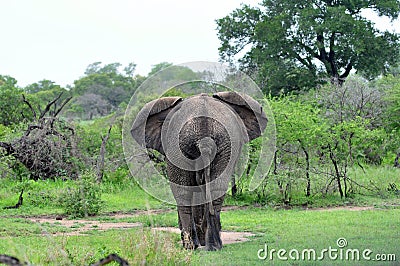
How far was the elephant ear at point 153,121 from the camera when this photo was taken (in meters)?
9.74

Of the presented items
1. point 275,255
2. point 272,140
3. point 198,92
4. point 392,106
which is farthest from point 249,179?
point 275,255

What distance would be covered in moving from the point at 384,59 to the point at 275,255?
866 inches

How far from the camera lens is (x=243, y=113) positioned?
10.1m

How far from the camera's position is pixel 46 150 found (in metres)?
18.1

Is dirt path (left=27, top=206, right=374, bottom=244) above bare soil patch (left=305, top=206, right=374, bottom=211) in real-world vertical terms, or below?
below

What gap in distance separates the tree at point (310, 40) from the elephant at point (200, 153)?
56.8ft

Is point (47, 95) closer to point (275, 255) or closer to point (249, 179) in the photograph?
point (249, 179)

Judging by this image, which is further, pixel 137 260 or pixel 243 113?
pixel 243 113

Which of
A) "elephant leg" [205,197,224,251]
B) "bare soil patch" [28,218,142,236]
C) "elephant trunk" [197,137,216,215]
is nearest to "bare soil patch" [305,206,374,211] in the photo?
"bare soil patch" [28,218,142,236]

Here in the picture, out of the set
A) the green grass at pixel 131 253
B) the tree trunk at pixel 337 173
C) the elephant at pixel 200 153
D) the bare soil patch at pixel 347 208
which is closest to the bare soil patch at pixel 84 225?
the elephant at pixel 200 153

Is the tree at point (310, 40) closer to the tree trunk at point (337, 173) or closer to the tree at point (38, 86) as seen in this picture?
the tree trunk at point (337, 173)

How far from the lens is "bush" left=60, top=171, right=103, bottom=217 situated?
45.8 feet

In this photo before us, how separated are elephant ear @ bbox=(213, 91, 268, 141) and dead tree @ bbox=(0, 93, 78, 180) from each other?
355 inches

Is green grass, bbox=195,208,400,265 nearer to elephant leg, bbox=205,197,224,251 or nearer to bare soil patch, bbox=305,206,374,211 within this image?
elephant leg, bbox=205,197,224,251
